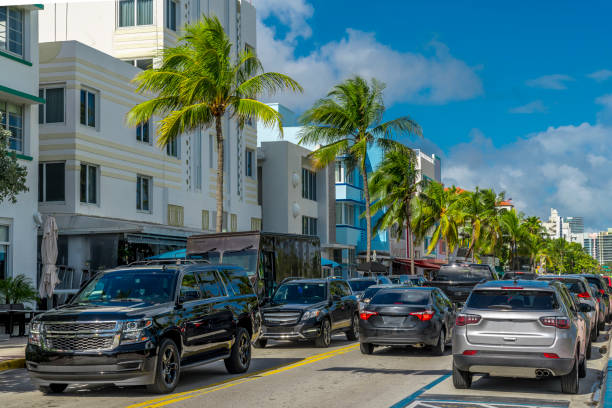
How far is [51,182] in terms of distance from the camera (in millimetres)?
30391

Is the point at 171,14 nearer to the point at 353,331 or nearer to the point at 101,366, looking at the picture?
the point at 353,331

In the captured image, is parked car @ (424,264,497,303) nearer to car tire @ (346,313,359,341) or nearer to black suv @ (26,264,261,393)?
car tire @ (346,313,359,341)

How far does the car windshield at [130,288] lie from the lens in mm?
12539

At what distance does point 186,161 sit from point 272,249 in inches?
611

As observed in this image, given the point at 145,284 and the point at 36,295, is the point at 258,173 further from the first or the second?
the point at 145,284

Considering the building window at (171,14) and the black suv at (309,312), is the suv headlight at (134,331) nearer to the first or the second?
the black suv at (309,312)

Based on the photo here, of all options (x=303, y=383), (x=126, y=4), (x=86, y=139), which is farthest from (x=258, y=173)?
(x=303, y=383)

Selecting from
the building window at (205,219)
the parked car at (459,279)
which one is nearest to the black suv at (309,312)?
the parked car at (459,279)

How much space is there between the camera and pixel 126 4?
38312 mm

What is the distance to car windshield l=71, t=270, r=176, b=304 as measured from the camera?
1254 centimetres

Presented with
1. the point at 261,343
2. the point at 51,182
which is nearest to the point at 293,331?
the point at 261,343

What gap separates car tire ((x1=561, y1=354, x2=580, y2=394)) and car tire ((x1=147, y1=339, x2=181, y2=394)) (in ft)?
18.5

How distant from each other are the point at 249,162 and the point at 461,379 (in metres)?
34.2

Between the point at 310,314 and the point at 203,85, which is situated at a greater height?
the point at 203,85
